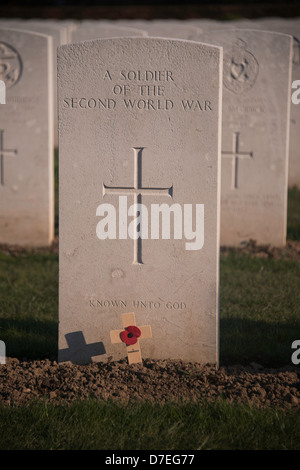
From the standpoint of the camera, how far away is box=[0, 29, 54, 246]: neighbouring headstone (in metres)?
6.89

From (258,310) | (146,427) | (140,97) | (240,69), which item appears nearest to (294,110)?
(240,69)

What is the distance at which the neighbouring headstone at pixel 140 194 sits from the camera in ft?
12.3

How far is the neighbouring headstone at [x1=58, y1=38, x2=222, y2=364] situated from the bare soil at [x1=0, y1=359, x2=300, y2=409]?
0.47 feet

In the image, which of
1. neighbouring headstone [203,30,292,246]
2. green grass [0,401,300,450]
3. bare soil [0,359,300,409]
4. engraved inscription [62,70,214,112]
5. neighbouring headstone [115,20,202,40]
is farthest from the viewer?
neighbouring headstone [115,20,202,40]

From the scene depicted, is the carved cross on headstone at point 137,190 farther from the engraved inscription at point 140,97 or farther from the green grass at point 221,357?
the green grass at point 221,357

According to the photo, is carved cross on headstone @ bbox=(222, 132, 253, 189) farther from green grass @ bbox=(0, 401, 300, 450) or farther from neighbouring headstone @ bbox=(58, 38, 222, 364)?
green grass @ bbox=(0, 401, 300, 450)

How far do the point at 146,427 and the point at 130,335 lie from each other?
2.46 feet

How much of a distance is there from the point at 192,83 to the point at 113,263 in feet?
3.67

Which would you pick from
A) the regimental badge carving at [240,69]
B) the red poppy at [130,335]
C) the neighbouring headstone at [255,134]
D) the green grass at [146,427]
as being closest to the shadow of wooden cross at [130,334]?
the red poppy at [130,335]

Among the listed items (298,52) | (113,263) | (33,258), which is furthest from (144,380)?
(298,52)

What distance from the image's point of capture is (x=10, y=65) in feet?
22.9

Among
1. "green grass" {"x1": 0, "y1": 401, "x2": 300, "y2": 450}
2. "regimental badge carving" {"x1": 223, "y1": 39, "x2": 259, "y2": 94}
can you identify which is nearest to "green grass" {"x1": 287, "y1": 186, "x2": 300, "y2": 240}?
"regimental badge carving" {"x1": 223, "y1": 39, "x2": 259, "y2": 94}

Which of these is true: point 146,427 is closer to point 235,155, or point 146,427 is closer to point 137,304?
point 137,304
